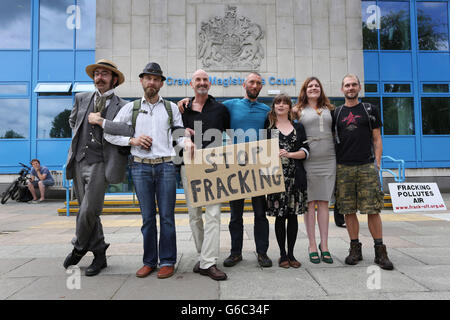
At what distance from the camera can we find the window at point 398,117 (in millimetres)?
13461

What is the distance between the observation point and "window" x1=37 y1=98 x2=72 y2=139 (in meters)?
12.9

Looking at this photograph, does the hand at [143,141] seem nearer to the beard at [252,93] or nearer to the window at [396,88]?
the beard at [252,93]

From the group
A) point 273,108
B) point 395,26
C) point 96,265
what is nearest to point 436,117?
point 395,26

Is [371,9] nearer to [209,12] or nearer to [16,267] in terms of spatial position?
[209,12]

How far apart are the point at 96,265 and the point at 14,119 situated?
12.4 meters

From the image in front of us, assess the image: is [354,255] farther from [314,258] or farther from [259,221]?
[259,221]

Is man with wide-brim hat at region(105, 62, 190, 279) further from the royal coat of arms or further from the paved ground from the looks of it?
the royal coat of arms

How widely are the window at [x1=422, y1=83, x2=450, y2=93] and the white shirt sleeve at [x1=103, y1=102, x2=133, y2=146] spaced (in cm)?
1462

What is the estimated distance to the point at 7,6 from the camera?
528 inches

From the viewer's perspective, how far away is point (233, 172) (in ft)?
11.1

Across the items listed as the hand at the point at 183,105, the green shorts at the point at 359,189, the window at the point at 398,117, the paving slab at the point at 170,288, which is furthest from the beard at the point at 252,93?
the window at the point at 398,117

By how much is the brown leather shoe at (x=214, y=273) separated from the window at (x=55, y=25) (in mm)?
13397
